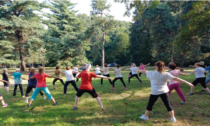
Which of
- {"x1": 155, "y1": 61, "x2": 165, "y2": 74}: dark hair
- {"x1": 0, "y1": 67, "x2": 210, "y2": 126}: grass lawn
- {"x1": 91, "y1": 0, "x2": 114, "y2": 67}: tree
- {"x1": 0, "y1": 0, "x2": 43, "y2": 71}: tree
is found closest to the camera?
{"x1": 155, "y1": 61, "x2": 165, "y2": 74}: dark hair

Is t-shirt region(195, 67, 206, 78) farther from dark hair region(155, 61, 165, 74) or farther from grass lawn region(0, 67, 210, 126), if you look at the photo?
dark hair region(155, 61, 165, 74)

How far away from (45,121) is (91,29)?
93.2 ft

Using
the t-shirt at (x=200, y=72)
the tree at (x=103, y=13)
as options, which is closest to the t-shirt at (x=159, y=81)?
the t-shirt at (x=200, y=72)

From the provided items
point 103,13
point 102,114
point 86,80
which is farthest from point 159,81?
point 103,13

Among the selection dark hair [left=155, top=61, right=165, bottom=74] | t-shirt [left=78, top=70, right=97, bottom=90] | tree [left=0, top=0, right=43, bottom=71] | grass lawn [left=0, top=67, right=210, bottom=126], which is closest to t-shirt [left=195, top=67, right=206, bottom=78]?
grass lawn [left=0, top=67, right=210, bottom=126]

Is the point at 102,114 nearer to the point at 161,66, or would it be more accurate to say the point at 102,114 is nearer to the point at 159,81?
the point at 159,81

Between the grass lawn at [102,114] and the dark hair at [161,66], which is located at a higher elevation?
the dark hair at [161,66]

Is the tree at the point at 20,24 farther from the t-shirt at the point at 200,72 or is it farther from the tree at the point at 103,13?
the t-shirt at the point at 200,72

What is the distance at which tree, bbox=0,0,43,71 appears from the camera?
24109 millimetres

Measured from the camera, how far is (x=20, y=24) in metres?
24.3

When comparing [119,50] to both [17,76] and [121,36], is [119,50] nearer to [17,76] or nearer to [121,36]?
[121,36]

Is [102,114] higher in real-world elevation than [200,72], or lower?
lower

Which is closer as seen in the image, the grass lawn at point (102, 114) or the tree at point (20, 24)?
the grass lawn at point (102, 114)

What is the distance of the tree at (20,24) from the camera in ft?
79.1
